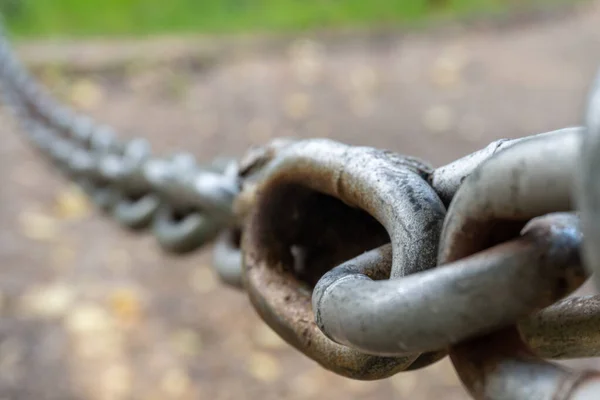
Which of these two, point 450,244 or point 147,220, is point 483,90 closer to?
point 147,220

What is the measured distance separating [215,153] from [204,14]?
789 millimetres

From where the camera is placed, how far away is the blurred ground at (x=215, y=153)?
141 cm

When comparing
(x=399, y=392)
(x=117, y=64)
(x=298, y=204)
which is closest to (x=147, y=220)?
(x=298, y=204)

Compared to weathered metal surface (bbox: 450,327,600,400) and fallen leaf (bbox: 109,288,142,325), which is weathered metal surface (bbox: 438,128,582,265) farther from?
fallen leaf (bbox: 109,288,142,325)

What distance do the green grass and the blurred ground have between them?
0.14m

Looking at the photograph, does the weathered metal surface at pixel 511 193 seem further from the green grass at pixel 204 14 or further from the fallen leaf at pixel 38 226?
the green grass at pixel 204 14

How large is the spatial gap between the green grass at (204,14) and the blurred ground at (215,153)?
0.46 ft

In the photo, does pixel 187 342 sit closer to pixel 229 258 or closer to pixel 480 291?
pixel 229 258

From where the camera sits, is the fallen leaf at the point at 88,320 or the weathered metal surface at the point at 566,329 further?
the fallen leaf at the point at 88,320

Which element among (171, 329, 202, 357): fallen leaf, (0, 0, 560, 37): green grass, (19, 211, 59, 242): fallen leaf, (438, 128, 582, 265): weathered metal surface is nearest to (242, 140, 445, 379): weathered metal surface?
(438, 128, 582, 265): weathered metal surface

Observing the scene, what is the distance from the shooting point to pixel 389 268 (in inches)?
12.4

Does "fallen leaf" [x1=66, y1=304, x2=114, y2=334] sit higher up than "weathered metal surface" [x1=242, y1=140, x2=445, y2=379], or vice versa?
"weathered metal surface" [x1=242, y1=140, x2=445, y2=379]

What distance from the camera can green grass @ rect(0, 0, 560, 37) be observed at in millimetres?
2498

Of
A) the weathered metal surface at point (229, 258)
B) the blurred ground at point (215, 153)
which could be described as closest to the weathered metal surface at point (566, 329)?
the weathered metal surface at point (229, 258)
